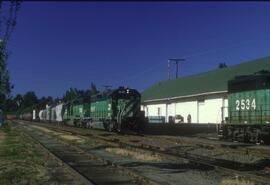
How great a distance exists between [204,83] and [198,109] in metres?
3.19

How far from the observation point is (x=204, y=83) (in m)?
58.2

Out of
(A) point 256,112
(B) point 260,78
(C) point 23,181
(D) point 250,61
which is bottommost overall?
(C) point 23,181

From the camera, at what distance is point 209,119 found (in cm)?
5462

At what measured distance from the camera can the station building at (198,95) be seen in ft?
165

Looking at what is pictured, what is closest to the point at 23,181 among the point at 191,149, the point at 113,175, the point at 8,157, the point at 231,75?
the point at 113,175

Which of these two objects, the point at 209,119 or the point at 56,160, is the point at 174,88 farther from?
the point at 56,160

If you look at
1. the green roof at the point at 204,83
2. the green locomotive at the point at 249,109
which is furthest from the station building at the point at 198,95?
the green locomotive at the point at 249,109

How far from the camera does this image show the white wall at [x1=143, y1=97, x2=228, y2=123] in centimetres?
5119

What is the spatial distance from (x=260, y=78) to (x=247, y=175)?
1502 cm

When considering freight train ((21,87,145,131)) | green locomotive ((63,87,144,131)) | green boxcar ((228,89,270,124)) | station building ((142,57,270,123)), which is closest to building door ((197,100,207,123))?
station building ((142,57,270,123))

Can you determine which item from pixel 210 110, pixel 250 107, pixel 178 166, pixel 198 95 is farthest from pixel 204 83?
pixel 178 166

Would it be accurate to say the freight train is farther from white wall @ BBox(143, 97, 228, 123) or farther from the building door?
the building door

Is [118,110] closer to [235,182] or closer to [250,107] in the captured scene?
[250,107]

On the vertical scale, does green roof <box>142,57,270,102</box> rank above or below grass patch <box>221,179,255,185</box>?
above
